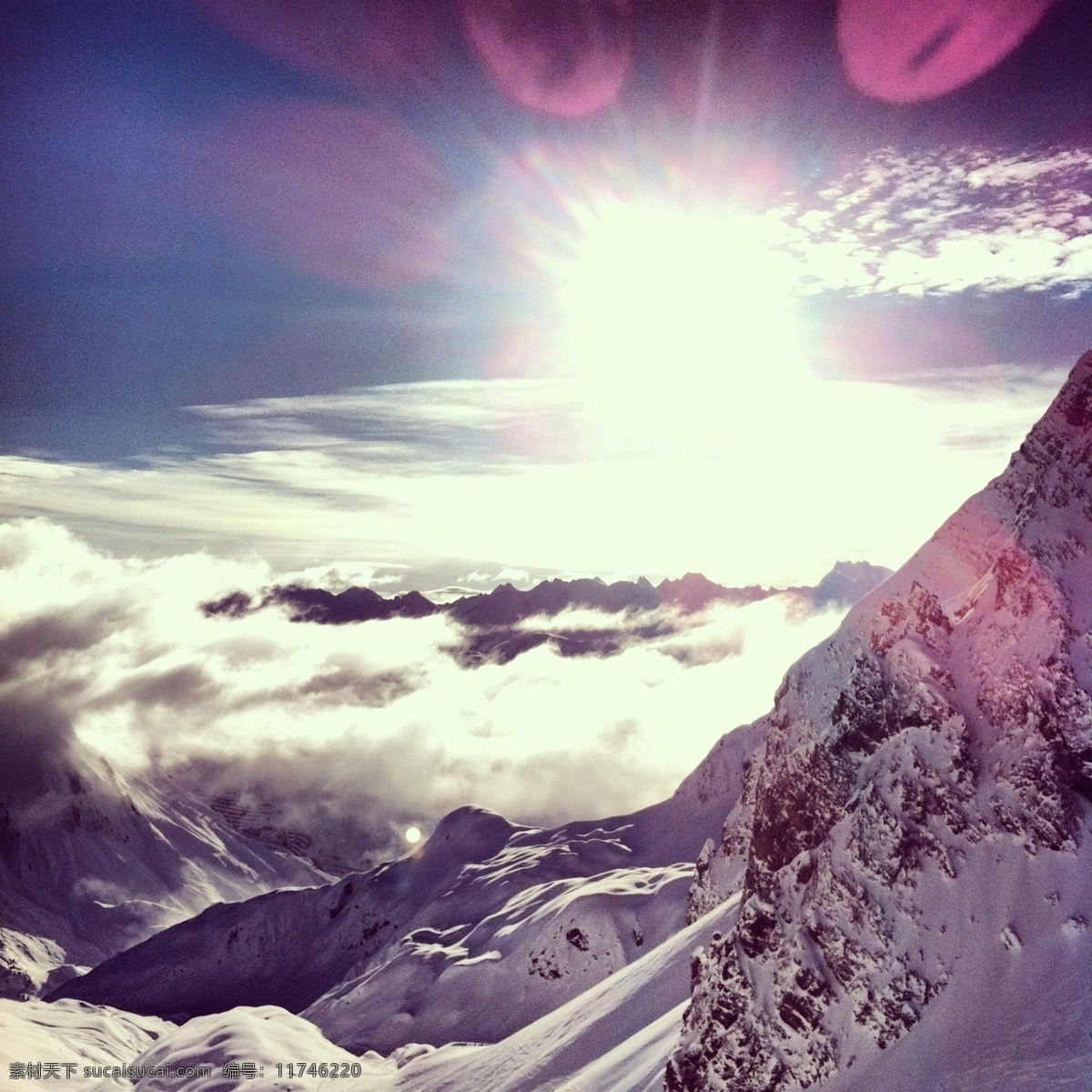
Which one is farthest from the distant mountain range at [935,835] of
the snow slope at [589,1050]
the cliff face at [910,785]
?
the snow slope at [589,1050]

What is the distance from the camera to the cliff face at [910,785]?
85812mm

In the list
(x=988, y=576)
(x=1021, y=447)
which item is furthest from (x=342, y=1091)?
(x=1021, y=447)

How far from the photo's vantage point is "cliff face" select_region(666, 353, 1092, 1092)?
282 feet

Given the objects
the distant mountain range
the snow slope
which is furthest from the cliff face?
the snow slope

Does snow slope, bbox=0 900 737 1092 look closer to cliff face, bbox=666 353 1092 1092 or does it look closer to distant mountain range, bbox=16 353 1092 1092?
distant mountain range, bbox=16 353 1092 1092

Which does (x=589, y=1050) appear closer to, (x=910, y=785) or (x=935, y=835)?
(x=935, y=835)

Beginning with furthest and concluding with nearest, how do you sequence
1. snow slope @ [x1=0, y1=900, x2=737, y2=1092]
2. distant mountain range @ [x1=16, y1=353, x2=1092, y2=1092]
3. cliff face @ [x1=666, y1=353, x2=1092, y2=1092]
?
1. snow slope @ [x1=0, y1=900, x2=737, y2=1092]
2. cliff face @ [x1=666, y1=353, x2=1092, y2=1092]
3. distant mountain range @ [x1=16, y1=353, x2=1092, y2=1092]

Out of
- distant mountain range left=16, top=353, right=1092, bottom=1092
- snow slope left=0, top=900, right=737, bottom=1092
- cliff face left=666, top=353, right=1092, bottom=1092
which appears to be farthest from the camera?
snow slope left=0, top=900, right=737, bottom=1092

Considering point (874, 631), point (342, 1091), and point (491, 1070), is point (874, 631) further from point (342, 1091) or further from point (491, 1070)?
point (342, 1091)

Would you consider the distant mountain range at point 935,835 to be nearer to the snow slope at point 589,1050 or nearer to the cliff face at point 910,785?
the cliff face at point 910,785

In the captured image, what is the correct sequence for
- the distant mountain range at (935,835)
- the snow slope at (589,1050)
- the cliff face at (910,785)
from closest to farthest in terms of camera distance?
1. the distant mountain range at (935,835)
2. the cliff face at (910,785)
3. the snow slope at (589,1050)

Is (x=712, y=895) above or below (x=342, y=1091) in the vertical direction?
above

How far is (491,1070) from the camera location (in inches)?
5212

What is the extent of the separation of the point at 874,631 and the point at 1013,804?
63.7 ft
